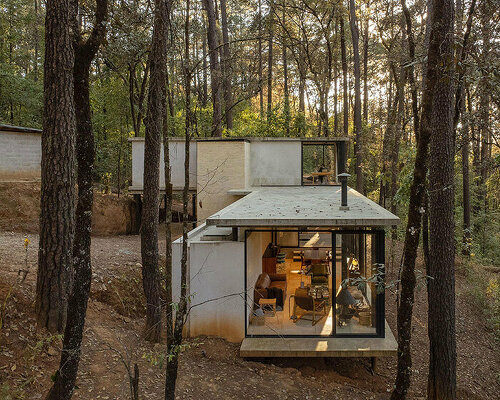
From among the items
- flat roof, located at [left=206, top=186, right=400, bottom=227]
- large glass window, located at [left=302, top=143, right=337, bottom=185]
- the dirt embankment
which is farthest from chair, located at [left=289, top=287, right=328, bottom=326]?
the dirt embankment

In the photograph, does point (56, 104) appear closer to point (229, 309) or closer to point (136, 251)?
point (229, 309)

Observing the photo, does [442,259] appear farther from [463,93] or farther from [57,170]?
[57,170]

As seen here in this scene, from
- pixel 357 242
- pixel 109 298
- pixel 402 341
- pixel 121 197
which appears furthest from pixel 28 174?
pixel 402 341

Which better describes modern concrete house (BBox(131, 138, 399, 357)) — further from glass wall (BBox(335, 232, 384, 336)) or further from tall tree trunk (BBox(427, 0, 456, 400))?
tall tree trunk (BBox(427, 0, 456, 400))

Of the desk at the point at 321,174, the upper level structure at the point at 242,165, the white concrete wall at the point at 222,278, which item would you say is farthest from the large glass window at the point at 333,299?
the desk at the point at 321,174

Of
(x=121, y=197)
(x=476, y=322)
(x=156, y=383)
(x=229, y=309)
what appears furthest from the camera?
(x=121, y=197)

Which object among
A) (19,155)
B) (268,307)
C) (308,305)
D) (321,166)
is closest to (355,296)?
(308,305)

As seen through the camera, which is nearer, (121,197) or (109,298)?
(109,298)

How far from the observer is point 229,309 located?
343 inches

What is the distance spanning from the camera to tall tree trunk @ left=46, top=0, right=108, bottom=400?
15.7 ft

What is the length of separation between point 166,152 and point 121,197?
12.4 metres

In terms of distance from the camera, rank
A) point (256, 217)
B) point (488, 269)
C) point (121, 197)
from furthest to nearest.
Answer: point (488, 269) < point (121, 197) < point (256, 217)

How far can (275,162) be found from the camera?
49.8ft

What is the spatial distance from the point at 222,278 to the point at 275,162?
735 centimetres
